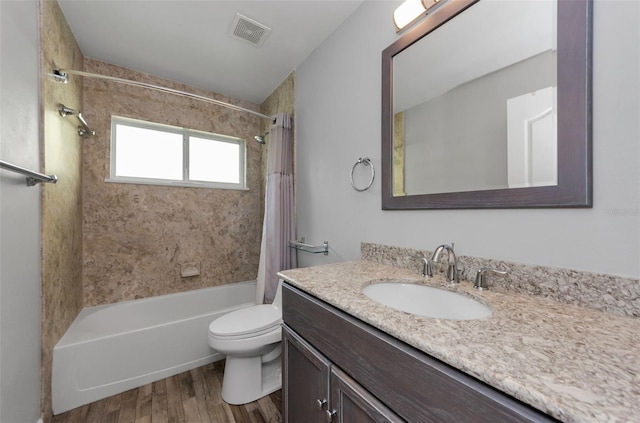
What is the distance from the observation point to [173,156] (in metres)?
2.50

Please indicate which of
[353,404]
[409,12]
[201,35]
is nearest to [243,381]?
[353,404]

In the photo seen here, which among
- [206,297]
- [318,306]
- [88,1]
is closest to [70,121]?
[88,1]

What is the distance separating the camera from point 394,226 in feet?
4.17

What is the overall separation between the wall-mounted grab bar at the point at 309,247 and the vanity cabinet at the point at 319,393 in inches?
28.9

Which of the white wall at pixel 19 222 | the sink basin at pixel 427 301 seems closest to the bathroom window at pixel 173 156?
the white wall at pixel 19 222

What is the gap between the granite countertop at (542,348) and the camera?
350 mm

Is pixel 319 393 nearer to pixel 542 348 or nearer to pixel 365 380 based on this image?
pixel 365 380

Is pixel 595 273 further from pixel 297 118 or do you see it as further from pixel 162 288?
pixel 162 288

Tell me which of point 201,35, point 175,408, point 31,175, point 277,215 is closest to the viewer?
point 31,175

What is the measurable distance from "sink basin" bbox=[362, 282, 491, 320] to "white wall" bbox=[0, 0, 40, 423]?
1531mm

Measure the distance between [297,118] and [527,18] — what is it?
5.32 ft

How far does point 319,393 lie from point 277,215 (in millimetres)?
1396

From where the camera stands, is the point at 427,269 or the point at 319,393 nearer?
the point at 319,393

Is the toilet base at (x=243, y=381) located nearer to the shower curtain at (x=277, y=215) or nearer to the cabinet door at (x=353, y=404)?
the shower curtain at (x=277, y=215)
